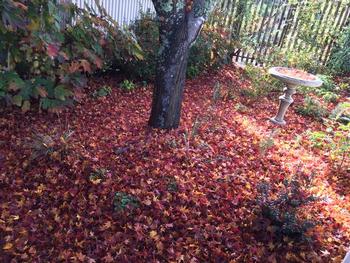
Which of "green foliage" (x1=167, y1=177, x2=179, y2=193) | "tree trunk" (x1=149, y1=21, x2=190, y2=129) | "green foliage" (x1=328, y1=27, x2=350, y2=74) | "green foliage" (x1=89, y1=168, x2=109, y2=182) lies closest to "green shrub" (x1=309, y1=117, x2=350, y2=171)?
"tree trunk" (x1=149, y1=21, x2=190, y2=129)

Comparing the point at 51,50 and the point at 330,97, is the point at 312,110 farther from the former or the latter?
the point at 51,50

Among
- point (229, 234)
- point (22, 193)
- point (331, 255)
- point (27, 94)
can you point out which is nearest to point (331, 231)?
point (331, 255)

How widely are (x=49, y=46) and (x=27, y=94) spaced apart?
75 cm

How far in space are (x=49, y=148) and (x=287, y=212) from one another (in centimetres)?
232

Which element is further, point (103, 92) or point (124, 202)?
point (103, 92)

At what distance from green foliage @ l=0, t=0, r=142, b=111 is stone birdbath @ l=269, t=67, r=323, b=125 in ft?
7.61

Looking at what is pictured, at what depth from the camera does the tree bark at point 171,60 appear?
3.37m

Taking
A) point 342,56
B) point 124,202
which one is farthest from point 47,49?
point 342,56

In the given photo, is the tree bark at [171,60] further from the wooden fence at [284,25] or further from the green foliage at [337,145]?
the wooden fence at [284,25]

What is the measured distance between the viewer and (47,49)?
3043 millimetres

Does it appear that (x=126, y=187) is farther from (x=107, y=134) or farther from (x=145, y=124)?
(x=145, y=124)

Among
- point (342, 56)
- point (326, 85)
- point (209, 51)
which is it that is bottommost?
point (326, 85)

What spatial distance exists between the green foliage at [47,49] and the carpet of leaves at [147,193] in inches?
16.3

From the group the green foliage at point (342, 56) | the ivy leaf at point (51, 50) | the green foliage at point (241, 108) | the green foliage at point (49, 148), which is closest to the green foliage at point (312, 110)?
the green foliage at point (241, 108)
